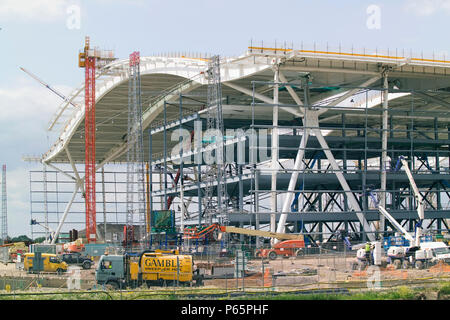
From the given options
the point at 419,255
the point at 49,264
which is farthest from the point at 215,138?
the point at 419,255

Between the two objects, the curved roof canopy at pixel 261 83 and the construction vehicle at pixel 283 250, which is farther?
the curved roof canopy at pixel 261 83

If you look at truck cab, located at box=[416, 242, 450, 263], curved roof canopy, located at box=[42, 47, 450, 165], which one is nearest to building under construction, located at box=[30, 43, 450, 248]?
curved roof canopy, located at box=[42, 47, 450, 165]

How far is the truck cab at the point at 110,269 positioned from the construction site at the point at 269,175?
79mm

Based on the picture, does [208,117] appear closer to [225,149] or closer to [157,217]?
[225,149]

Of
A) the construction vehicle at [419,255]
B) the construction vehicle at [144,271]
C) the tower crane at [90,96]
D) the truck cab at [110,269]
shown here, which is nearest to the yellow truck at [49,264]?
the truck cab at [110,269]

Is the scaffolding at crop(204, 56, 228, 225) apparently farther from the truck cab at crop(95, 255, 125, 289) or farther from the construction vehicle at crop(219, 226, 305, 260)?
the truck cab at crop(95, 255, 125, 289)

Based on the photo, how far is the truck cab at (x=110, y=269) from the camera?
40.5 m

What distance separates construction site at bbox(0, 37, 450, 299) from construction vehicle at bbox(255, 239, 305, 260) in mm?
158

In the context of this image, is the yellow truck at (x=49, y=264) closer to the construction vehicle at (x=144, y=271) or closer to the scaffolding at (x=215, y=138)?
the construction vehicle at (x=144, y=271)

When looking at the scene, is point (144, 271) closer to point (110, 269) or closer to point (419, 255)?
point (110, 269)

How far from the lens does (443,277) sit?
39812 mm

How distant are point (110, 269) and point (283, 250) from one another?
25561 mm
